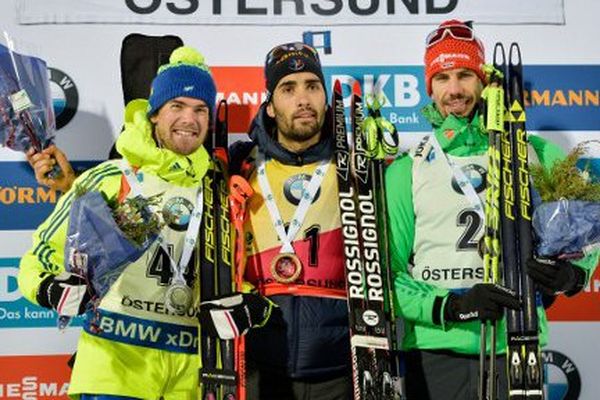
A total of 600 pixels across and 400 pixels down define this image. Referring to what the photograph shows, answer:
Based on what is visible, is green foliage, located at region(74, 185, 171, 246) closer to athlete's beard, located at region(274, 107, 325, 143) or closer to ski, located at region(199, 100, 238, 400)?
ski, located at region(199, 100, 238, 400)

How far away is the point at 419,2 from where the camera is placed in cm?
495

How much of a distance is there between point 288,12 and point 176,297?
1736mm

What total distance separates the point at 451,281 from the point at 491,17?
5.42 feet

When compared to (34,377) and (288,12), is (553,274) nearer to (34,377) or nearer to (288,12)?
(288,12)

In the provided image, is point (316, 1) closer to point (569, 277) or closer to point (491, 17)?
point (491, 17)

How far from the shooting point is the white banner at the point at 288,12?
4.83 m

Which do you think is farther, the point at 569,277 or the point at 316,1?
the point at 316,1

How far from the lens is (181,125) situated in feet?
13.2

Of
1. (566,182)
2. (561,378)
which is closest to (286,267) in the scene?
(566,182)

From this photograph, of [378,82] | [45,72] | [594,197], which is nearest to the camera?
[594,197]

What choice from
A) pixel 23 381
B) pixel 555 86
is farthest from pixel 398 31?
pixel 23 381

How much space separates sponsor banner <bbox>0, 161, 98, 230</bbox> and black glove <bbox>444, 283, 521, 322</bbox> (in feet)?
6.50

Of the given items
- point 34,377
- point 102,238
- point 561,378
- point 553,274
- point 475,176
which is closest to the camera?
point 102,238

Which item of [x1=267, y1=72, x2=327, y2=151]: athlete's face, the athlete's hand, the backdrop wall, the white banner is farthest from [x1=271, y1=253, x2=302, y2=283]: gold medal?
the white banner
